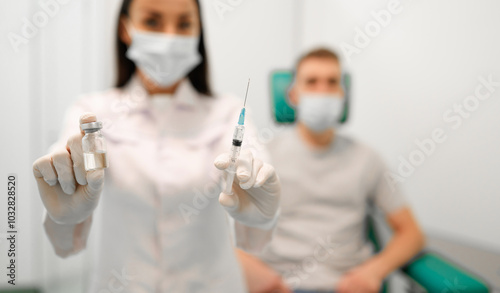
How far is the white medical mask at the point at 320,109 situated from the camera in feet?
3.64

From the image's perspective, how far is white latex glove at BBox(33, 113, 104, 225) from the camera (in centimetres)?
38

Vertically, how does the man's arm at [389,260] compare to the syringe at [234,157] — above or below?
below

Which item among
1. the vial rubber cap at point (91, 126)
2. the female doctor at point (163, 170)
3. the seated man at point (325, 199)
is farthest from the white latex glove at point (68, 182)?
the seated man at point (325, 199)

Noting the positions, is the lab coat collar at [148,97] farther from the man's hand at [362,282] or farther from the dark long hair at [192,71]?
the man's hand at [362,282]

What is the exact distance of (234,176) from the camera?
412mm

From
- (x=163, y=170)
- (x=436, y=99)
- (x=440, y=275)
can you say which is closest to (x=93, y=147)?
(x=163, y=170)

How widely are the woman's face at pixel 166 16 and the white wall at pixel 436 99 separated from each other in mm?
849

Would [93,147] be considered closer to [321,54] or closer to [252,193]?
[252,193]

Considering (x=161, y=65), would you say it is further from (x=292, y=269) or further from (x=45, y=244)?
(x=45, y=244)

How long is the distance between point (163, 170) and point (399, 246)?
693 millimetres

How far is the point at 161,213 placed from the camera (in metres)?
0.67

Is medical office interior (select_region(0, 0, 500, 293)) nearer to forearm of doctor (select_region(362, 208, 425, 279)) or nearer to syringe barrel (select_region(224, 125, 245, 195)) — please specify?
forearm of doctor (select_region(362, 208, 425, 279))

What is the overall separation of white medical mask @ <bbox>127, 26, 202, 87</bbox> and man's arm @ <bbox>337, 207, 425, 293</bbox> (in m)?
0.68

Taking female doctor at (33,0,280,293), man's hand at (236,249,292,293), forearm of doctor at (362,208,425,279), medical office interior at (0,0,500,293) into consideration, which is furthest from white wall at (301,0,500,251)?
female doctor at (33,0,280,293)
